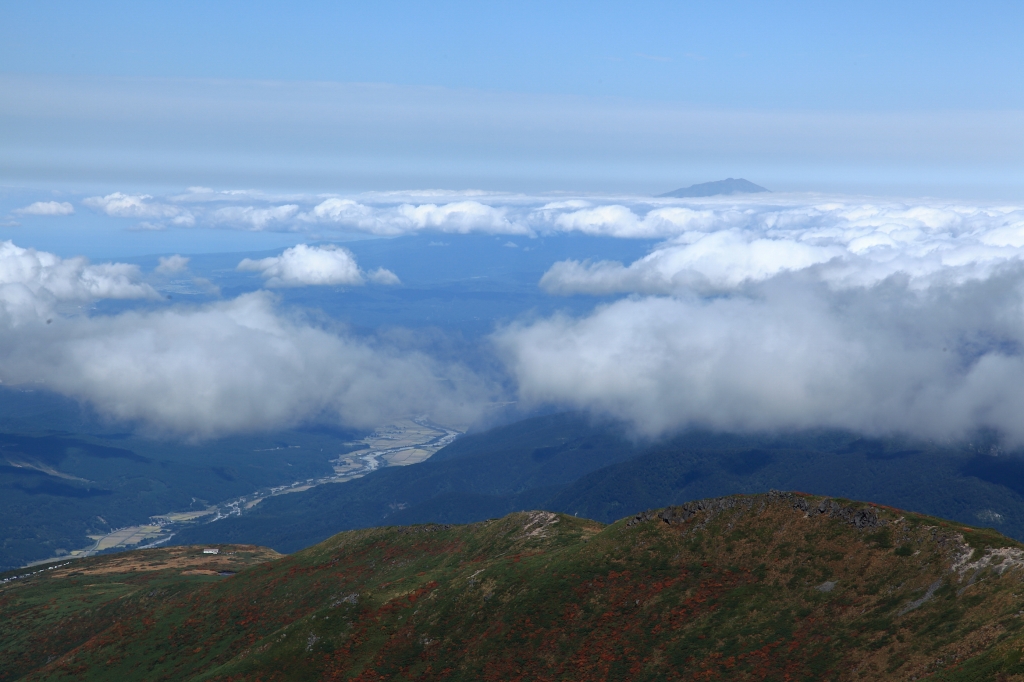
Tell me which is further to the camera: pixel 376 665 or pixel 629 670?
pixel 376 665

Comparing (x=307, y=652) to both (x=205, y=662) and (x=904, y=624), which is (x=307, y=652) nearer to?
(x=205, y=662)

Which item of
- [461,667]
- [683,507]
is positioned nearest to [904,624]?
[683,507]

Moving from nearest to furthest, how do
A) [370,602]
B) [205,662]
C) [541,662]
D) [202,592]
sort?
[541,662]
[370,602]
[205,662]
[202,592]

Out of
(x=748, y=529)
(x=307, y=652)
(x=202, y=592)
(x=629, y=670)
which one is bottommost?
(x=202, y=592)

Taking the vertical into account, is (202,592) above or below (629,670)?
below

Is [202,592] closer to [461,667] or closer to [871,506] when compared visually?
[461,667]

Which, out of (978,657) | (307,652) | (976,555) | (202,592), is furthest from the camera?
(202,592)
